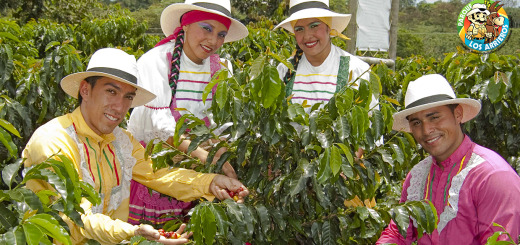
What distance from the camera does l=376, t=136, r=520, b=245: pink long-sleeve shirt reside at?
2.46 m

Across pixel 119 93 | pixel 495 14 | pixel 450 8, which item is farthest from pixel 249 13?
pixel 450 8

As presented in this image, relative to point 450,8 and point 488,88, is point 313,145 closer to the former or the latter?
point 488,88

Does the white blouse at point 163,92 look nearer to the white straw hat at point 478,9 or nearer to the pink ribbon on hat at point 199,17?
the pink ribbon on hat at point 199,17

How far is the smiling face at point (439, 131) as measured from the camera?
274 cm

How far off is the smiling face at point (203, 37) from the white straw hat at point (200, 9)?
0.08 metres

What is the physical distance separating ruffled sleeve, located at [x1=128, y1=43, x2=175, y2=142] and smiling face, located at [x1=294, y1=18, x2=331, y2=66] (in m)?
0.78

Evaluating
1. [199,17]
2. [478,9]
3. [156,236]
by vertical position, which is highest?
[478,9]

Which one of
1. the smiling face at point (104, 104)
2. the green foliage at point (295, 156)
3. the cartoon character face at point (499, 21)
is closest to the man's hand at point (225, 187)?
the green foliage at point (295, 156)

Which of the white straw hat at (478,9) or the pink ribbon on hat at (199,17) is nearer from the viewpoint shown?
the pink ribbon on hat at (199,17)

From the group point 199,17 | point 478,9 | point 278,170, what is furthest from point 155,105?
point 478,9

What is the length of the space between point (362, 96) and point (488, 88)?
6.78 ft

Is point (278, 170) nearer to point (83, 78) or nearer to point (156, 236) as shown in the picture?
point (156, 236)

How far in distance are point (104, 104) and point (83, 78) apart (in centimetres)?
20

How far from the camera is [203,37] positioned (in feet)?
10.3
